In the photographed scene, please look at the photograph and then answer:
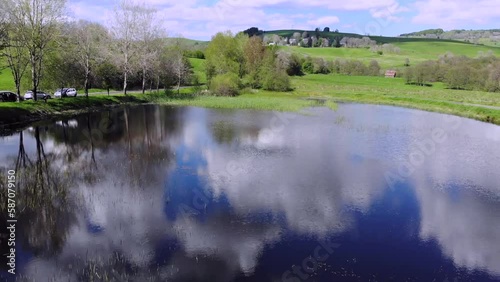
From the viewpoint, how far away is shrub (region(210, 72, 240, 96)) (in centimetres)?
7738

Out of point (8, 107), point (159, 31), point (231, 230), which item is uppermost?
point (159, 31)

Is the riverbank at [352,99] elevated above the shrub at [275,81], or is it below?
below

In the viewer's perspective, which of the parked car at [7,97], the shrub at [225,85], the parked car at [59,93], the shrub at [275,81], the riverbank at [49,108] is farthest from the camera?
the shrub at [275,81]

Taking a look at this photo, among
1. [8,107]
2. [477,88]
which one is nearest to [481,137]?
[8,107]

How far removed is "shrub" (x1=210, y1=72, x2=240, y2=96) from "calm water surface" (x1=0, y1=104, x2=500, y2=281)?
40.6 metres

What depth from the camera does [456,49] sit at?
18650 centimetres

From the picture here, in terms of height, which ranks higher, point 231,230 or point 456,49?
point 456,49

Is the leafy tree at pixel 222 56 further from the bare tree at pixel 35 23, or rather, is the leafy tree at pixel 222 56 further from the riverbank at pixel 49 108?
the bare tree at pixel 35 23

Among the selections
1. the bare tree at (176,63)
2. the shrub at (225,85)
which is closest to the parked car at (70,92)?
the bare tree at (176,63)

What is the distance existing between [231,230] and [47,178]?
13060mm

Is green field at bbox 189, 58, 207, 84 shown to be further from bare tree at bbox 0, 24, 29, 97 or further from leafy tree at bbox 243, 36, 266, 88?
bare tree at bbox 0, 24, 29, 97

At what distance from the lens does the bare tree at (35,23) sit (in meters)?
43.0

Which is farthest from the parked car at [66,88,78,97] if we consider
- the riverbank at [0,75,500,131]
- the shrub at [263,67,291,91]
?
the shrub at [263,67,291,91]

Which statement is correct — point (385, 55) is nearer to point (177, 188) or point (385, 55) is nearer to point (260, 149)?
point (260, 149)
